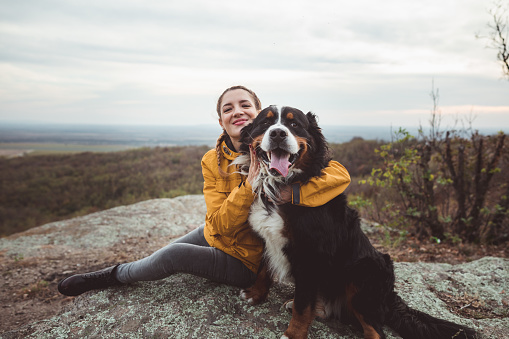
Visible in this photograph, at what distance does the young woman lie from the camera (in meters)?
2.33

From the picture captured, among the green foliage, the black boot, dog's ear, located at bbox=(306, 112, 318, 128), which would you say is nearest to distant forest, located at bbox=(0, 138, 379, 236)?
the green foliage

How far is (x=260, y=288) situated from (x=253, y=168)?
3.58ft

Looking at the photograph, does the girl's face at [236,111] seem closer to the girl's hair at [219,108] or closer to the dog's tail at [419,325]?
the girl's hair at [219,108]

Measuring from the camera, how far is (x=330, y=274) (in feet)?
7.26

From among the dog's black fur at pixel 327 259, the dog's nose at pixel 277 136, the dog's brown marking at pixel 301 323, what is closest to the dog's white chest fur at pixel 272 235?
the dog's black fur at pixel 327 259

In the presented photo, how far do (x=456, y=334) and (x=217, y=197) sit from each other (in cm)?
209

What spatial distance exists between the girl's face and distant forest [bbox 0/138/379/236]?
23.6ft

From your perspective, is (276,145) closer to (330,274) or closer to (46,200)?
(330,274)

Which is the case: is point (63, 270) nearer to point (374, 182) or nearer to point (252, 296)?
point (252, 296)

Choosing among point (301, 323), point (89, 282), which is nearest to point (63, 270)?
point (89, 282)

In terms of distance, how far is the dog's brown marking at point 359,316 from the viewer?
7.14 ft

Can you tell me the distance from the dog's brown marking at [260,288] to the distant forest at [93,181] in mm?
7548

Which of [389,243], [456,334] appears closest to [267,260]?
[456,334]

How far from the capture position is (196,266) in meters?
2.67
